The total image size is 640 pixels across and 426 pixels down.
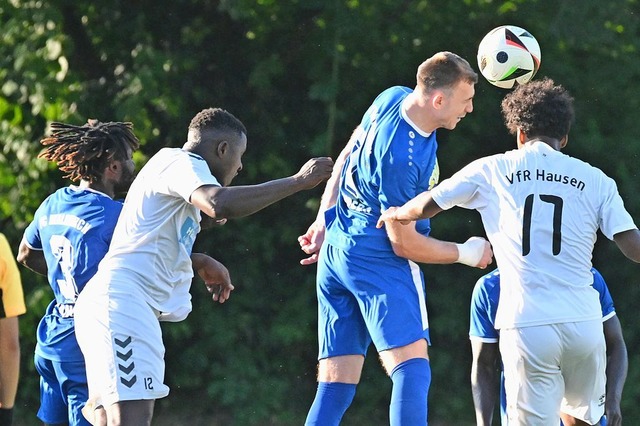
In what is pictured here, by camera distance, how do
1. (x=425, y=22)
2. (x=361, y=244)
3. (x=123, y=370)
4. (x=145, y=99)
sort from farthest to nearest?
(x=425, y=22) < (x=145, y=99) < (x=361, y=244) < (x=123, y=370)

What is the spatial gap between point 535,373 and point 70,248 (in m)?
2.15

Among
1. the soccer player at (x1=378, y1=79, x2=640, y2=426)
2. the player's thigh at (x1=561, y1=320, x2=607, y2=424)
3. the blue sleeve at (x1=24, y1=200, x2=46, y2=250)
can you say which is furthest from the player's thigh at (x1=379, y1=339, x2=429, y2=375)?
the blue sleeve at (x1=24, y1=200, x2=46, y2=250)

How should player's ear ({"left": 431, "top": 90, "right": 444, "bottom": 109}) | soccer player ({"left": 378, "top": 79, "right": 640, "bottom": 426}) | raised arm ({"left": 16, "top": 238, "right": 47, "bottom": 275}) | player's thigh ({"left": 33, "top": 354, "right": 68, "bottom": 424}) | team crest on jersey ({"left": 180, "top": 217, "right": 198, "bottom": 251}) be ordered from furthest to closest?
raised arm ({"left": 16, "top": 238, "right": 47, "bottom": 275}), player's thigh ({"left": 33, "top": 354, "right": 68, "bottom": 424}), player's ear ({"left": 431, "top": 90, "right": 444, "bottom": 109}), team crest on jersey ({"left": 180, "top": 217, "right": 198, "bottom": 251}), soccer player ({"left": 378, "top": 79, "right": 640, "bottom": 426})

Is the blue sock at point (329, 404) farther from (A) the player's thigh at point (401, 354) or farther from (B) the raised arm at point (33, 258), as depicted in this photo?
(B) the raised arm at point (33, 258)

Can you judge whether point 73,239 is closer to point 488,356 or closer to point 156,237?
point 156,237

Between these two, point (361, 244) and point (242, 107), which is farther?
point (242, 107)

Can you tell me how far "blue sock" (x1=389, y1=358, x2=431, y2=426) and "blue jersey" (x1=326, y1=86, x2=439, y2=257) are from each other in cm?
51

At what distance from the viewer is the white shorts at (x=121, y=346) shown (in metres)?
4.48

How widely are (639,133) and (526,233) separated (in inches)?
196

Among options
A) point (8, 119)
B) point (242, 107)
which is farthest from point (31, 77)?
point (242, 107)

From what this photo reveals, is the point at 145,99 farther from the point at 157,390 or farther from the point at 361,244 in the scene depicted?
the point at 157,390

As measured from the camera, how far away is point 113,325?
14.9ft

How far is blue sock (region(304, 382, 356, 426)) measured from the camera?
16.9 feet

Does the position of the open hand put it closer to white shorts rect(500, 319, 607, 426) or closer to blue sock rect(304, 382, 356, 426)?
white shorts rect(500, 319, 607, 426)
